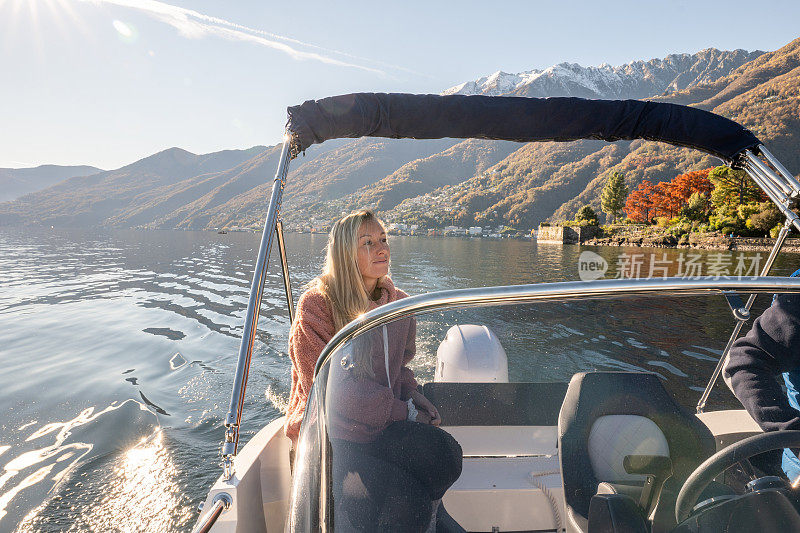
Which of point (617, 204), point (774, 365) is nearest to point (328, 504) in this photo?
point (774, 365)

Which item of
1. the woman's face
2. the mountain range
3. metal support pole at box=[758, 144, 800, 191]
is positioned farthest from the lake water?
the mountain range

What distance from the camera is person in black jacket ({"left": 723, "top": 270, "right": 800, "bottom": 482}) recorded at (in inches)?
40.1

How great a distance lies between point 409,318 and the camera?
974 mm

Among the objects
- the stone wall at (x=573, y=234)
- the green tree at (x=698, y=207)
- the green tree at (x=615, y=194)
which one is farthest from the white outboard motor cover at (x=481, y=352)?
the green tree at (x=615, y=194)

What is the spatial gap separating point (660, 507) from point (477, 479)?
43 cm

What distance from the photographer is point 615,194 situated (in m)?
63.1

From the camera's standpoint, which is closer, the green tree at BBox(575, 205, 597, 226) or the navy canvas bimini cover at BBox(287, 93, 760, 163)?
the navy canvas bimini cover at BBox(287, 93, 760, 163)

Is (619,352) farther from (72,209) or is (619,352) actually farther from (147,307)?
(72,209)

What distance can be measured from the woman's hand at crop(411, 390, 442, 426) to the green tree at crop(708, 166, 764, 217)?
50.6 meters

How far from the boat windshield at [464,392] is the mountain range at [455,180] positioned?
51657mm

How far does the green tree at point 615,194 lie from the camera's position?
62.5 m

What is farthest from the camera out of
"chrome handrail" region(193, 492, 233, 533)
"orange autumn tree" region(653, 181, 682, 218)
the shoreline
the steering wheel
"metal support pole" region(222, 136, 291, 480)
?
"orange autumn tree" region(653, 181, 682, 218)

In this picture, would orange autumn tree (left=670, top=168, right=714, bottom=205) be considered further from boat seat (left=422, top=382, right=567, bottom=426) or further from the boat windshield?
boat seat (left=422, top=382, right=567, bottom=426)

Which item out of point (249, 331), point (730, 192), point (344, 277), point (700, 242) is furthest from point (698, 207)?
point (249, 331)
